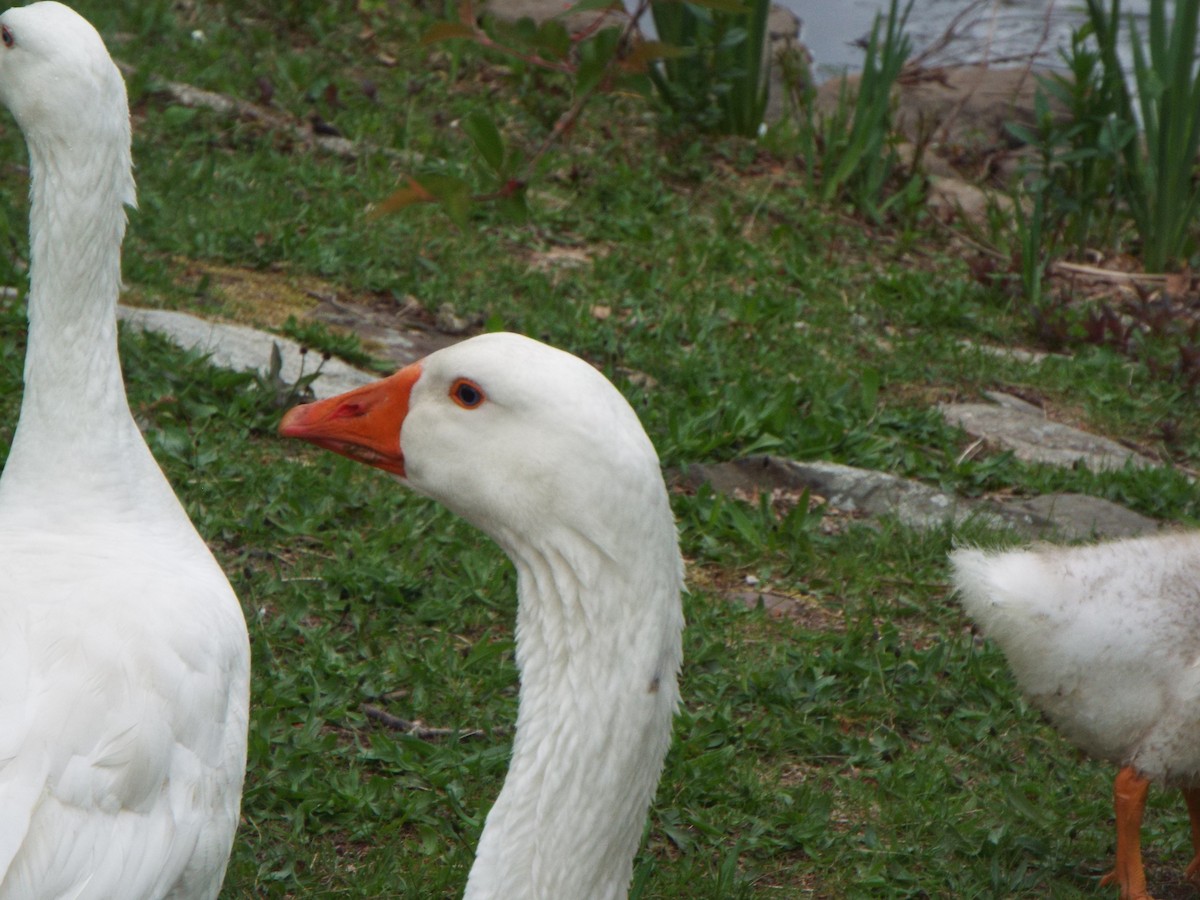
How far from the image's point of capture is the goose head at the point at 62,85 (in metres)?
3.22

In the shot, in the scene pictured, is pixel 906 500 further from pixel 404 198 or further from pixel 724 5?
pixel 404 198

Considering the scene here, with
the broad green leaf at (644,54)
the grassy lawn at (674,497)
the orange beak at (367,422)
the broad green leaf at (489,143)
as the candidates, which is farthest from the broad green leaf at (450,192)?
the grassy lawn at (674,497)

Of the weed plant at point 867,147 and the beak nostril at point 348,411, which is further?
the weed plant at point 867,147

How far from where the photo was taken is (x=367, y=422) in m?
2.44

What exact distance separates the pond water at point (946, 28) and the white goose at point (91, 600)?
736 centimetres

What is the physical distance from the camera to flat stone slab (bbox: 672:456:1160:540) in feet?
16.0

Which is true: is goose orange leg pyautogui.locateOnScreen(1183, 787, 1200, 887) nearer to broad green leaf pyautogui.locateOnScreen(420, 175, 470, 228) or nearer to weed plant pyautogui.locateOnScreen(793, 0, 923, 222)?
broad green leaf pyautogui.locateOnScreen(420, 175, 470, 228)

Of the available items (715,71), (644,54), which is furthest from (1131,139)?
(644,54)

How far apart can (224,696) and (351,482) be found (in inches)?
78.7

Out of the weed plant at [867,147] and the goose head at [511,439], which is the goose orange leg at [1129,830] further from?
the weed plant at [867,147]

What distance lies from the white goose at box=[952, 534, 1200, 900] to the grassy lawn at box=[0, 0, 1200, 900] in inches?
12.7

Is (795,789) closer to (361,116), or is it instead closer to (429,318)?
(429,318)

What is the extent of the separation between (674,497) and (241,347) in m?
1.67

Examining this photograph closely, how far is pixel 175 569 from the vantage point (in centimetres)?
295
